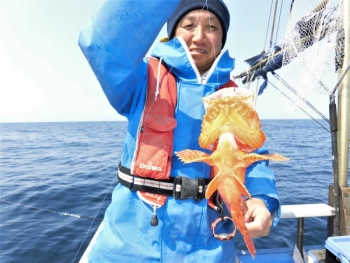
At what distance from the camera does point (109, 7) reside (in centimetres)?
172

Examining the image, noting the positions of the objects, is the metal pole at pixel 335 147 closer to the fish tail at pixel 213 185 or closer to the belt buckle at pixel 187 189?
the belt buckle at pixel 187 189

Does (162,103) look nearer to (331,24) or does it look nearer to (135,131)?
(135,131)

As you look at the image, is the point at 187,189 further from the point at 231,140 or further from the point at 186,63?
the point at 186,63

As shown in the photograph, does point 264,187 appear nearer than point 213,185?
No

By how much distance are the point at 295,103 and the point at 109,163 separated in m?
13.1

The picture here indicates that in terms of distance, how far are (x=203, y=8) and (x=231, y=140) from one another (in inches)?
49.7

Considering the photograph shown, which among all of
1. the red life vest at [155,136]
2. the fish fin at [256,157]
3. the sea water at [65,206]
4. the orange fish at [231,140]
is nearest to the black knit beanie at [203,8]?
the red life vest at [155,136]

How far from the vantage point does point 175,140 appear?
2.41 m

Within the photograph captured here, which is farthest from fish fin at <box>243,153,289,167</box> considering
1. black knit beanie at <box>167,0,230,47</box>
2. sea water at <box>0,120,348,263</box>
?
sea water at <box>0,120,348,263</box>

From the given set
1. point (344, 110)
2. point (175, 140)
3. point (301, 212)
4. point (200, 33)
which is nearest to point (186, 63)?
point (200, 33)

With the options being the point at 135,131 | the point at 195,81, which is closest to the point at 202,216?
the point at 135,131

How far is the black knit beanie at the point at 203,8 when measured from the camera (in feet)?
7.79

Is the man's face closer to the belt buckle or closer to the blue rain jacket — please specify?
the blue rain jacket

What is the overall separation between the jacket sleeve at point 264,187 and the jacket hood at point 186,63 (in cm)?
89
